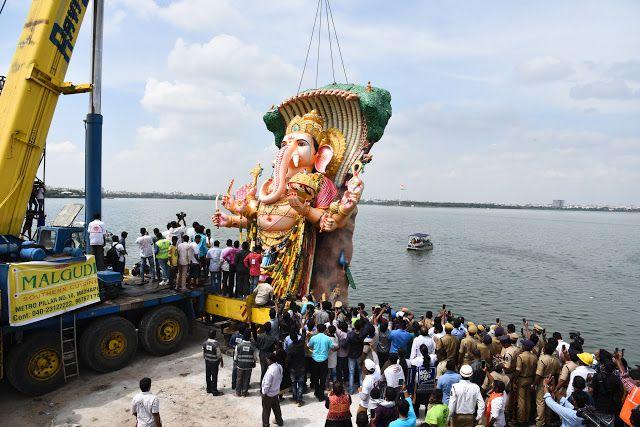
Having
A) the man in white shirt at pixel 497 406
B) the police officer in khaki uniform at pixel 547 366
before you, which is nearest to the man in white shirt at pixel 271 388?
the man in white shirt at pixel 497 406

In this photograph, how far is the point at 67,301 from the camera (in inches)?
335

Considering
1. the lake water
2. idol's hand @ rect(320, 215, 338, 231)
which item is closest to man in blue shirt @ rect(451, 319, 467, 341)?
idol's hand @ rect(320, 215, 338, 231)

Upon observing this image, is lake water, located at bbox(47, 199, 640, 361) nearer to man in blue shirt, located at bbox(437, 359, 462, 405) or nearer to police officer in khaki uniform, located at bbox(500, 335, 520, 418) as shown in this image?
police officer in khaki uniform, located at bbox(500, 335, 520, 418)

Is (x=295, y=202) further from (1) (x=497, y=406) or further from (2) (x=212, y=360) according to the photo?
(1) (x=497, y=406)

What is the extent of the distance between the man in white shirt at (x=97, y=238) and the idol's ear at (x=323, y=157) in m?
6.71

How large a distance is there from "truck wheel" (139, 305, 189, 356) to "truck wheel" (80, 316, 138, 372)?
281mm

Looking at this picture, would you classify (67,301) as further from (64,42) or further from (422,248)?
(422,248)

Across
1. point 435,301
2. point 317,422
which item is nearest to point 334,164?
point 317,422

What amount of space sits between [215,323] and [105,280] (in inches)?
130

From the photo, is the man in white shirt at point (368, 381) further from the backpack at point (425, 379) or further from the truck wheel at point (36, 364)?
the truck wheel at point (36, 364)

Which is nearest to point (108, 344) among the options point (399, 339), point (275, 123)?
point (399, 339)

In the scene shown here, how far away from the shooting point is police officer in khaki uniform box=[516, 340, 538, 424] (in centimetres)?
744

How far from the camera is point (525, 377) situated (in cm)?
750

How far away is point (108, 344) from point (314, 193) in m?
6.78
